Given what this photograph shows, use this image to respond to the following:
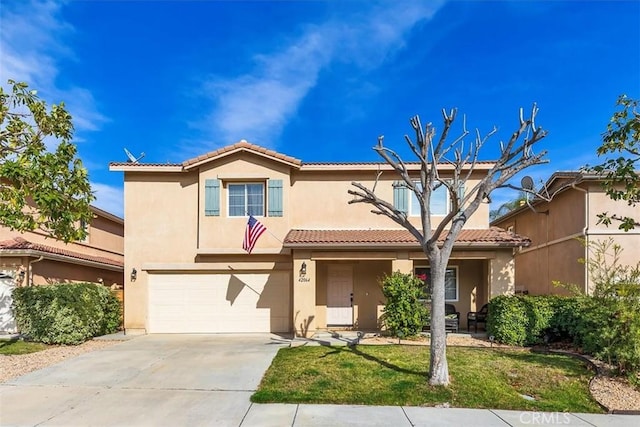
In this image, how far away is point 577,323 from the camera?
411 inches

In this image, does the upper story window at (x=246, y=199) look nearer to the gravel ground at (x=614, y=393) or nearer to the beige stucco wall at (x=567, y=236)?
the beige stucco wall at (x=567, y=236)

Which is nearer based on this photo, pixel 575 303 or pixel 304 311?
pixel 575 303

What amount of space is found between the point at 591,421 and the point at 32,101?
12.5 meters

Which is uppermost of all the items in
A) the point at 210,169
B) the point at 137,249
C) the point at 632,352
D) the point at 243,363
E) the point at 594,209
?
the point at 210,169

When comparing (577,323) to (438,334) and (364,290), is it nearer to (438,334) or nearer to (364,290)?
(438,334)

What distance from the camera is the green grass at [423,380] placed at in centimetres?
686

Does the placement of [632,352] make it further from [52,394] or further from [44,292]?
[44,292]

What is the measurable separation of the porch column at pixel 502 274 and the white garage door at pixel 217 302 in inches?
266

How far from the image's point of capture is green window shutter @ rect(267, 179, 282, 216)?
1409cm

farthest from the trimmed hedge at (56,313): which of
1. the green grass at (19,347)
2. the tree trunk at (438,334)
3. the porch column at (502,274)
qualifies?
the porch column at (502,274)

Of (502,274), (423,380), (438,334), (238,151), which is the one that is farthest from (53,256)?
(502,274)

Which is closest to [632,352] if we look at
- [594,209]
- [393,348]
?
[393,348]

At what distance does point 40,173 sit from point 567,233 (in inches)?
628

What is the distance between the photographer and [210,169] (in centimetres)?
1427
